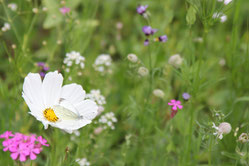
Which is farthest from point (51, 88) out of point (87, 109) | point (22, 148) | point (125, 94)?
point (125, 94)

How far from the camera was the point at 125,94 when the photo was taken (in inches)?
110

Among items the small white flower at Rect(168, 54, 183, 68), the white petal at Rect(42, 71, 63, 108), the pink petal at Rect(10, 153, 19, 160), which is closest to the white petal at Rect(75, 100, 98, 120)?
the white petal at Rect(42, 71, 63, 108)

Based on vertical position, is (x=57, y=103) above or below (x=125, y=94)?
below

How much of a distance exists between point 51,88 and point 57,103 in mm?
73

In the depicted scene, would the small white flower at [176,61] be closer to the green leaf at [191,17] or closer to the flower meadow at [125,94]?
the flower meadow at [125,94]

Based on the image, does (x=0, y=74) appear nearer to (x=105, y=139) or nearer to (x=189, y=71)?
(x=105, y=139)

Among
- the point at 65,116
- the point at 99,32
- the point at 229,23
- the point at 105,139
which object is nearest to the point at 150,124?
the point at 105,139

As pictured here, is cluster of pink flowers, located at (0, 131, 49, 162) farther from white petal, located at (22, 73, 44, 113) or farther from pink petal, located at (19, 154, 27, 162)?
white petal, located at (22, 73, 44, 113)

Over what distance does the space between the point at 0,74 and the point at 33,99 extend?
180cm

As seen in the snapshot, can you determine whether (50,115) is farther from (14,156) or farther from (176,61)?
(176,61)

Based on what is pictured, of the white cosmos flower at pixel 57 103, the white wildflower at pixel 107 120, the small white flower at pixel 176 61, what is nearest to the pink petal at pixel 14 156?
the white cosmos flower at pixel 57 103

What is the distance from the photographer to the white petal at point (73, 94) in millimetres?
1659

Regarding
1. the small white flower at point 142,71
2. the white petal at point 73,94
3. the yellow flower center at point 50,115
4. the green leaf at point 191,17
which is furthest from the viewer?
the small white flower at point 142,71

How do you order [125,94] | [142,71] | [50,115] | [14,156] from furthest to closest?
[125,94], [142,71], [50,115], [14,156]
